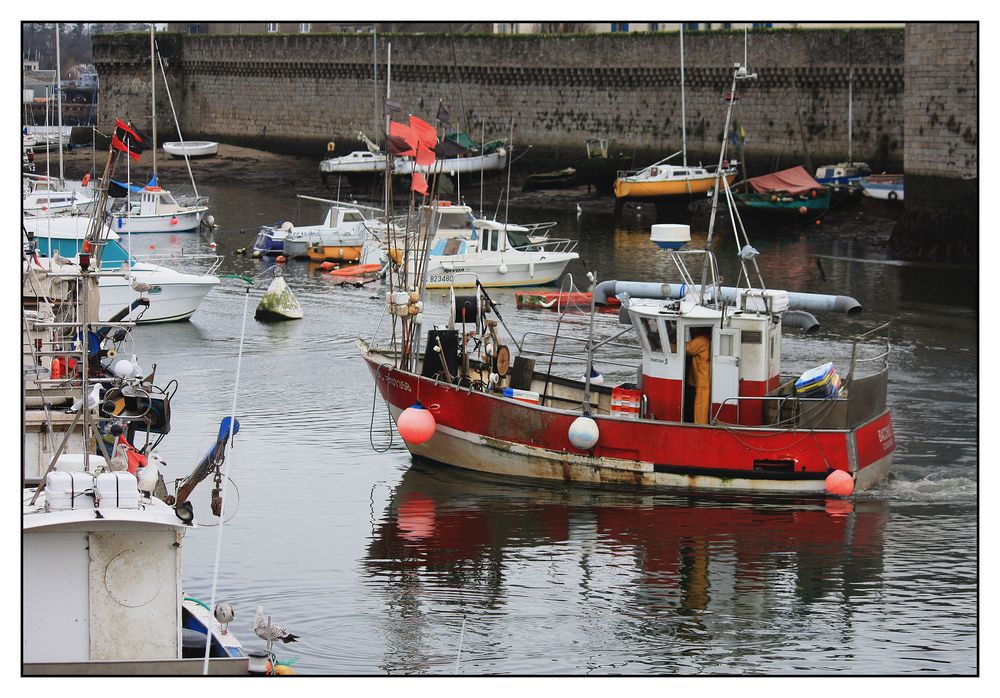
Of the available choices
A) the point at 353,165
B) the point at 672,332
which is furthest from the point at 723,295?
the point at 353,165

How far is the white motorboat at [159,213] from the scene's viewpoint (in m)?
38.7

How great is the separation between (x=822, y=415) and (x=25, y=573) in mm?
8886

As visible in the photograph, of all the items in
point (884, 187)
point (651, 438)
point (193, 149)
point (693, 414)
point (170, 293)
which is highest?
point (193, 149)

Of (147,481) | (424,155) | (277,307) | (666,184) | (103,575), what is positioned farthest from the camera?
(666,184)

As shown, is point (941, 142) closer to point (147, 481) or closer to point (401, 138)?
point (401, 138)

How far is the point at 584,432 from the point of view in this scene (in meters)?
15.2

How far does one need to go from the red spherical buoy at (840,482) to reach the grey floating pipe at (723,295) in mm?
1643

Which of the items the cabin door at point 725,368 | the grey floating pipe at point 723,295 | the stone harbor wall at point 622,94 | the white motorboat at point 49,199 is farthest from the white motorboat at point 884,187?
the cabin door at point 725,368

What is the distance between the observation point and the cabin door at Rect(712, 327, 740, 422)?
1509 cm

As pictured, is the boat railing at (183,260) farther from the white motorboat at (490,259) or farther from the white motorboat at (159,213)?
the white motorboat at (490,259)

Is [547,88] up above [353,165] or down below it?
above

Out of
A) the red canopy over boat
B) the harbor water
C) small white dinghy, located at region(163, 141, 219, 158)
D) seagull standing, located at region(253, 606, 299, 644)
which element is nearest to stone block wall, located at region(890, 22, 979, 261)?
the red canopy over boat

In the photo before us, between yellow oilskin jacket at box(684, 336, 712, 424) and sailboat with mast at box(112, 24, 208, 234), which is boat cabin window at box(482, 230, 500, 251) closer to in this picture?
sailboat with mast at box(112, 24, 208, 234)

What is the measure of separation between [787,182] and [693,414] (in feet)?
85.3
